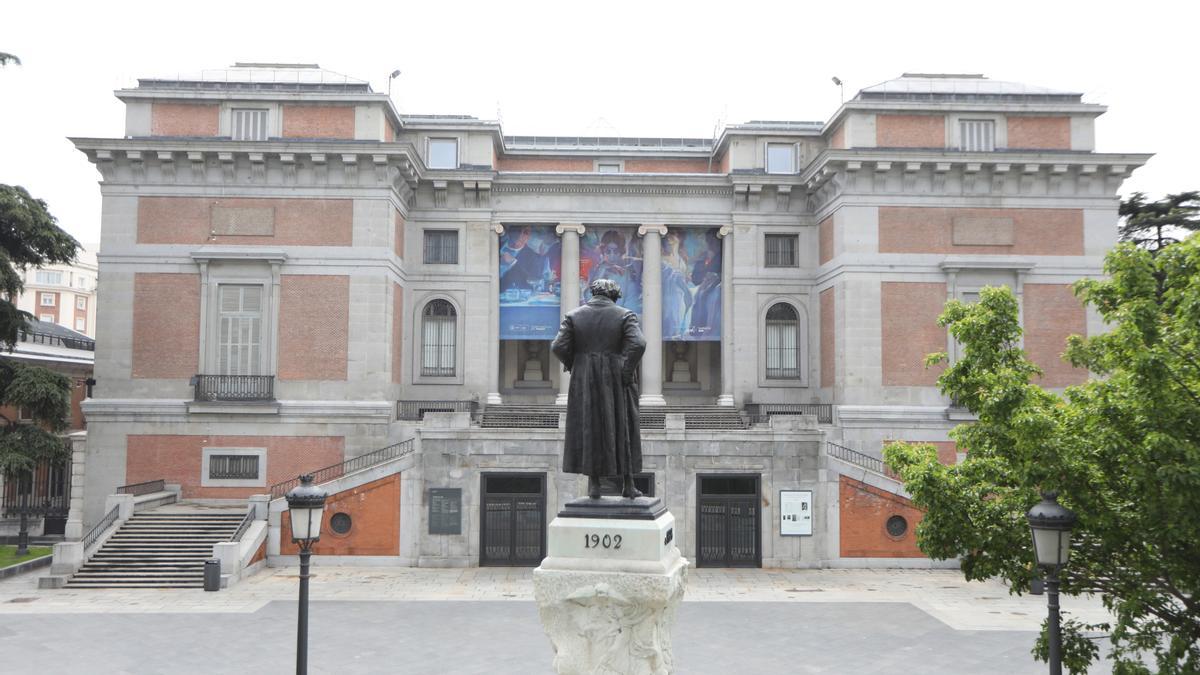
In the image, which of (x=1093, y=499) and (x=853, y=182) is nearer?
(x=1093, y=499)

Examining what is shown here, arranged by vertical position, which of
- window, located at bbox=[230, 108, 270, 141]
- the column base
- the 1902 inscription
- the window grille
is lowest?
the window grille

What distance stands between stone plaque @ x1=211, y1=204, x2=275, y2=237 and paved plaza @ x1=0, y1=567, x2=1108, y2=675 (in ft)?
35.6

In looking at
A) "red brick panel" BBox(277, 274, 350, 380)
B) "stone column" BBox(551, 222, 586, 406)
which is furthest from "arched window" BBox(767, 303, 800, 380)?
"red brick panel" BBox(277, 274, 350, 380)

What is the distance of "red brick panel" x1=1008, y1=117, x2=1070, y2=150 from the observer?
3080 centimetres

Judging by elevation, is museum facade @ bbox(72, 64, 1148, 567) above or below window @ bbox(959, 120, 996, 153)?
below

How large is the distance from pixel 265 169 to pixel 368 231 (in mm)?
3795

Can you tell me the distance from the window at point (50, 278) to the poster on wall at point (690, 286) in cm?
8127

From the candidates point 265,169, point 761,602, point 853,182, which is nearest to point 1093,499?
point 761,602

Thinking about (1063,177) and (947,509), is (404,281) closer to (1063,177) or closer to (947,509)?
(1063,177)

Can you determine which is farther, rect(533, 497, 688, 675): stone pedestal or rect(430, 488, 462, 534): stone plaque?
rect(430, 488, 462, 534): stone plaque

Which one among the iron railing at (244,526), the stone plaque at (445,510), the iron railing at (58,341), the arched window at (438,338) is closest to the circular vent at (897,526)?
the stone plaque at (445,510)

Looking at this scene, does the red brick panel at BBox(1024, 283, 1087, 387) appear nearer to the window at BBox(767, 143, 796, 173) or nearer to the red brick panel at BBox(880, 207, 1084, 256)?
the red brick panel at BBox(880, 207, 1084, 256)

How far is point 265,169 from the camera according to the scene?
2880 centimetres

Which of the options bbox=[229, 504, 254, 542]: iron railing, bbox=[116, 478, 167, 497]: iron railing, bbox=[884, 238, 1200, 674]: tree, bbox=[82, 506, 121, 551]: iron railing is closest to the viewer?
bbox=[884, 238, 1200, 674]: tree
